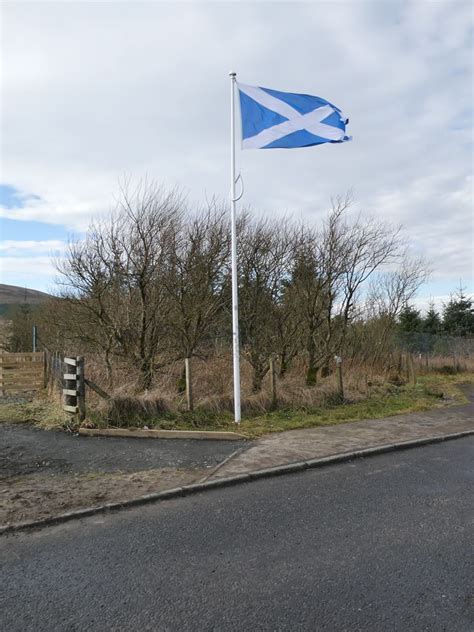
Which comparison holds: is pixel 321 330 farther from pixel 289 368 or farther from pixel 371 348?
pixel 371 348

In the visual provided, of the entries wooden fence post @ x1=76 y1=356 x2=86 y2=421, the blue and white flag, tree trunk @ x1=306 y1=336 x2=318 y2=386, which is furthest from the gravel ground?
tree trunk @ x1=306 y1=336 x2=318 y2=386

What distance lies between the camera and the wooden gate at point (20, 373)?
14945mm

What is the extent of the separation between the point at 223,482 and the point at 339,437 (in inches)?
131

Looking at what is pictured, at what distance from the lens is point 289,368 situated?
15.0 metres

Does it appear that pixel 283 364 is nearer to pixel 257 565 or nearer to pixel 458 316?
pixel 257 565

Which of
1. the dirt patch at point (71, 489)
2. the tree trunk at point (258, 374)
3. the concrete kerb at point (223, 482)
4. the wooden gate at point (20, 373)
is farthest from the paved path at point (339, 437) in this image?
the wooden gate at point (20, 373)

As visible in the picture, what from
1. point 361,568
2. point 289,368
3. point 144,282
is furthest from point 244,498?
point 289,368

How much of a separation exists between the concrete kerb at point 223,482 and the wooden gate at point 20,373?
443 inches

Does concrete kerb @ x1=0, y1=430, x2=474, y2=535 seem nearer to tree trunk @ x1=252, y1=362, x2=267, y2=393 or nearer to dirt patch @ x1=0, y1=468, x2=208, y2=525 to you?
dirt patch @ x1=0, y1=468, x2=208, y2=525

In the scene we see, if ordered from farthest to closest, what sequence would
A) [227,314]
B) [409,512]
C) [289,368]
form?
[289,368], [227,314], [409,512]

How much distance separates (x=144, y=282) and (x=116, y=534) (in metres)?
8.78

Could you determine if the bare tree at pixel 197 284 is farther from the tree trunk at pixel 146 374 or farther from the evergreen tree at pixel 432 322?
the evergreen tree at pixel 432 322

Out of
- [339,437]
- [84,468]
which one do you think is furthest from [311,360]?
[84,468]

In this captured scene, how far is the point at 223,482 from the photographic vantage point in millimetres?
5949
